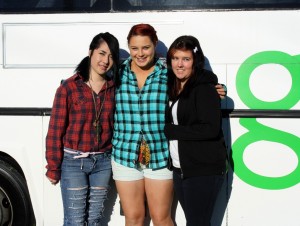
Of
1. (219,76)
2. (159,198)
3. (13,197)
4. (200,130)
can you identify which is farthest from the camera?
(13,197)

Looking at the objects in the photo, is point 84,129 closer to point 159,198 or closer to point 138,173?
point 138,173

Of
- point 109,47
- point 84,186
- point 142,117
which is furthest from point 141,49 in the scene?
point 84,186

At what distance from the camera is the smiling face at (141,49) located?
8.98ft

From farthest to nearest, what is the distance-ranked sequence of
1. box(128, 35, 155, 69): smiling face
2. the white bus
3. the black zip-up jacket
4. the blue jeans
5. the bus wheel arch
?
the bus wheel arch
the white bus
the blue jeans
box(128, 35, 155, 69): smiling face
the black zip-up jacket

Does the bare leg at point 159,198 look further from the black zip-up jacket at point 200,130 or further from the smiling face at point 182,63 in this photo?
the smiling face at point 182,63

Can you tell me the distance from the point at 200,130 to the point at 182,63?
1.46ft

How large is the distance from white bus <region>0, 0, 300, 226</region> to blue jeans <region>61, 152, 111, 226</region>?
40 centimetres

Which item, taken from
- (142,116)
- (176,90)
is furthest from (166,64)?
(142,116)

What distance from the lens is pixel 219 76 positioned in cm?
321

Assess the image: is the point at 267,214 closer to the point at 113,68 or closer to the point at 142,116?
the point at 142,116

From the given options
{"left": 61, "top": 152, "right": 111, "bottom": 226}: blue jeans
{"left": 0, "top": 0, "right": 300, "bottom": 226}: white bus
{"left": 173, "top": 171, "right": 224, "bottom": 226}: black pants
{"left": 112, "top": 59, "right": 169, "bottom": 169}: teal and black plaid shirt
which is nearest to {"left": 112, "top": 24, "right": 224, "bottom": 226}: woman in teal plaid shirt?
{"left": 112, "top": 59, "right": 169, "bottom": 169}: teal and black plaid shirt

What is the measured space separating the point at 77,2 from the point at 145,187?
5.12ft

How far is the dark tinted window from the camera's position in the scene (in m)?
3.20

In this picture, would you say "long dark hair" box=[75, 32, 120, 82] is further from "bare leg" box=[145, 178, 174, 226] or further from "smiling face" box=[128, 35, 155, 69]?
"bare leg" box=[145, 178, 174, 226]
